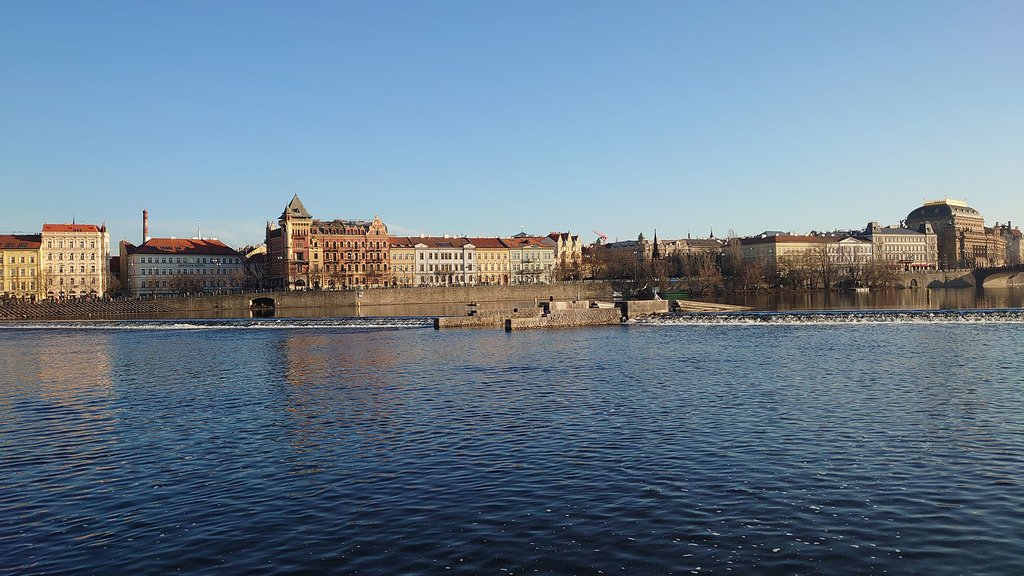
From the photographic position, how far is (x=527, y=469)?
1820 cm

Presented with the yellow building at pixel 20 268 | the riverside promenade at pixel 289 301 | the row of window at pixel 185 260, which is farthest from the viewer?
the row of window at pixel 185 260

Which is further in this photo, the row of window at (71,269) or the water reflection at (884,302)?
the row of window at (71,269)

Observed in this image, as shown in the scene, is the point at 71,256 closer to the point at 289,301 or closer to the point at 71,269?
the point at 71,269

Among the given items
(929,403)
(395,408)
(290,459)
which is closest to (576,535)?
(290,459)

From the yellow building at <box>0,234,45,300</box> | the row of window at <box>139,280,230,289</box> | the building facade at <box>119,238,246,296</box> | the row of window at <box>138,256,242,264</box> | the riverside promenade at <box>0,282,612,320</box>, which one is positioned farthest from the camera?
the row of window at <box>138,256,242,264</box>

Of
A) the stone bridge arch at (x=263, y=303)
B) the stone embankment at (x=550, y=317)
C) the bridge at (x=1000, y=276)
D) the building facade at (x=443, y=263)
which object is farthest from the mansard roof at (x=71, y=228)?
the bridge at (x=1000, y=276)

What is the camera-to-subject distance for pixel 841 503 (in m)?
15.1

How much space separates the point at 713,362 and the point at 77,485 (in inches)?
1116

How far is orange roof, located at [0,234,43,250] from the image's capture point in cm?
15412

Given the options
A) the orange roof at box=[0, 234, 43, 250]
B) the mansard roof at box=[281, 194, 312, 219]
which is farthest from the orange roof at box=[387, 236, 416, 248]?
the orange roof at box=[0, 234, 43, 250]

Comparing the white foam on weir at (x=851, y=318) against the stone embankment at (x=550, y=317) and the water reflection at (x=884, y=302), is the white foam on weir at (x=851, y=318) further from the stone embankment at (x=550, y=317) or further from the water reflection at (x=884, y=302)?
the water reflection at (x=884, y=302)

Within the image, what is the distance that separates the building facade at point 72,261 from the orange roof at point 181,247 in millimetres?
9276

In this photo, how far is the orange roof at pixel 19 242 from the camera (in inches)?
6068

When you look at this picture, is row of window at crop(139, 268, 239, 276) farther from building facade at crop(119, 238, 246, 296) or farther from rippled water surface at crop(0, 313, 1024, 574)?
rippled water surface at crop(0, 313, 1024, 574)
